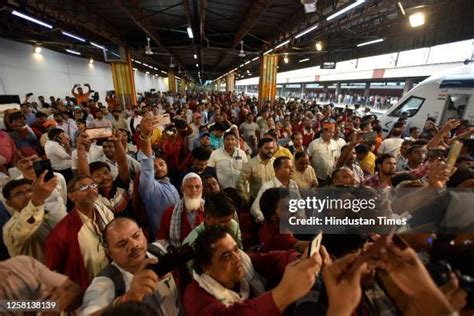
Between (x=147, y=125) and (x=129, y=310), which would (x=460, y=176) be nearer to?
(x=129, y=310)

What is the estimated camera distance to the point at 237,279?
1.43m

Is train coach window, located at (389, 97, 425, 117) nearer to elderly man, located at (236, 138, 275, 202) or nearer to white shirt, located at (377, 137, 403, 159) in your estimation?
white shirt, located at (377, 137, 403, 159)

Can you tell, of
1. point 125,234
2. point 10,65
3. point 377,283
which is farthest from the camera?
point 10,65

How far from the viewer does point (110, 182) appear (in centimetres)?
274

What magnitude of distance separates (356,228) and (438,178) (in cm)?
126

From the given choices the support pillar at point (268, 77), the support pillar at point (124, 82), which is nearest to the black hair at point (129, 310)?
the support pillar at point (268, 77)

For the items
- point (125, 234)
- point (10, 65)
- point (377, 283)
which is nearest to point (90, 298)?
point (125, 234)

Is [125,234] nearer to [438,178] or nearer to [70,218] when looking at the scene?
[70,218]

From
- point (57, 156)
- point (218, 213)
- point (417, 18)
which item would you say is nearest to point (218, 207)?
point (218, 213)

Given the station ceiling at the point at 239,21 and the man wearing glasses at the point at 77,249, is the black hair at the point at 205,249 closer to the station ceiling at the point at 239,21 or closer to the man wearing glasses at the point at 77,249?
the man wearing glasses at the point at 77,249

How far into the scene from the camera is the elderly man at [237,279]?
105cm

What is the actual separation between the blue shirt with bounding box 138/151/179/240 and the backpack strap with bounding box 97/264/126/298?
1254 mm

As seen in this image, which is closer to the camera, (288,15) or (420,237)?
(420,237)

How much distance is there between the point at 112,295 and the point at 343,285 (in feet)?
3.90
